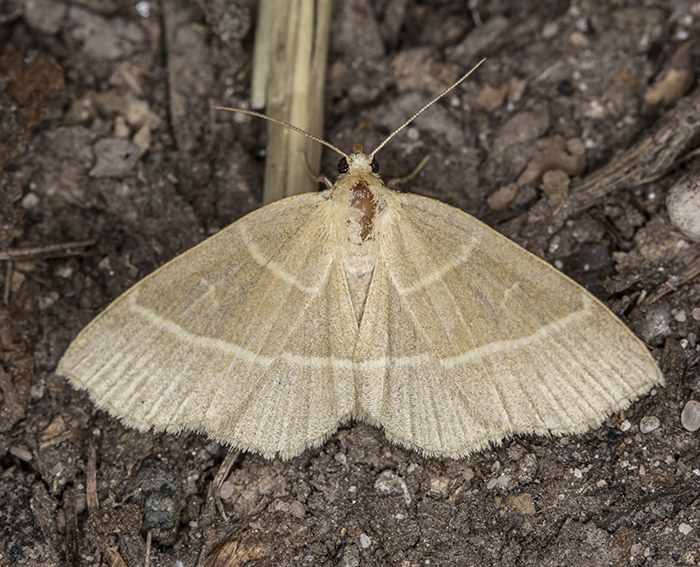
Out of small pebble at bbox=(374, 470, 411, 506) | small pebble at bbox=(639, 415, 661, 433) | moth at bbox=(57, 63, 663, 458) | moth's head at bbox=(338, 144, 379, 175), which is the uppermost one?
moth's head at bbox=(338, 144, 379, 175)

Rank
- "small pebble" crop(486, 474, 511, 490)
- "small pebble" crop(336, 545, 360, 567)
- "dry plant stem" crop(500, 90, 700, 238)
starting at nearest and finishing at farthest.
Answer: "small pebble" crop(336, 545, 360, 567) → "small pebble" crop(486, 474, 511, 490) → "dry plant stem" crop(500, 90, 700, 238)

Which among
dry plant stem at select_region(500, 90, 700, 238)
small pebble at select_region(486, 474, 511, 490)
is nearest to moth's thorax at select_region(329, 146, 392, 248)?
dry plant stem at select_region(500, 90, 700, 238)

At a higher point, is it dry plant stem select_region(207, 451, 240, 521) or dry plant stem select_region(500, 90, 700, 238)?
dry plant stem select_region(500, 90, 700, 238)

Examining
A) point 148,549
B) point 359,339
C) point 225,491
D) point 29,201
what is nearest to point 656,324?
point 359,339

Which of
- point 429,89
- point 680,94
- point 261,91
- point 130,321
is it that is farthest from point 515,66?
point 130,321

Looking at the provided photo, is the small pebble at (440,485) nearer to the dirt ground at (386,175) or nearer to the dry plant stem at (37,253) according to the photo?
the dirt ground at (386,175)

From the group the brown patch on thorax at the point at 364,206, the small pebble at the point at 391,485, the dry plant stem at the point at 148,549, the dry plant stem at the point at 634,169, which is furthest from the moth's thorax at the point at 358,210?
the dry plant stem at the point at 148,549

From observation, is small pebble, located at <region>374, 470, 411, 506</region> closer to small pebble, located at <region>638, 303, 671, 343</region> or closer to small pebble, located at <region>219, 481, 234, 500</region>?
small pebble, located at <region>219, 481, 234, 500</region>
